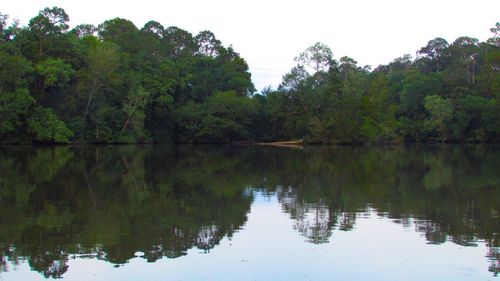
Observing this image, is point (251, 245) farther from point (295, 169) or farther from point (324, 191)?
point (295, 169)

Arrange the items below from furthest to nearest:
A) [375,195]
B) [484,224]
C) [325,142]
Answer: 1. [325,142]
2. [375,195]
3. [484,224]

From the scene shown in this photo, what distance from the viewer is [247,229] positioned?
1271cm

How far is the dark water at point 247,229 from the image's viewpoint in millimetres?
9328

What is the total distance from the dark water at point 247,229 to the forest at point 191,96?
3892 centimetres

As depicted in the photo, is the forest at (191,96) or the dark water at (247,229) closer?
the dark water at (247,229)

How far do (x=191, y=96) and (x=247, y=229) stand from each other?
208ft

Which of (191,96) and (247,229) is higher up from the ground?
(191,96)

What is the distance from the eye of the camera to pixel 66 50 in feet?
201

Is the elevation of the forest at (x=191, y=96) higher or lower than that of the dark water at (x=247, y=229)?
higher

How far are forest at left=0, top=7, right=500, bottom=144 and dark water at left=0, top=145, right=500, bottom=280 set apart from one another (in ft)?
Result: 128

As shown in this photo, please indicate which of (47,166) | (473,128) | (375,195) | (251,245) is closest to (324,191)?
(375,195)

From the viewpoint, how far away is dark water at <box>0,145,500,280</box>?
933cm

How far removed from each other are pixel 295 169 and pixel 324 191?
965 centimetres

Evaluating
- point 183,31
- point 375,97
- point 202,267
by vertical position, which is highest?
point 183,31
